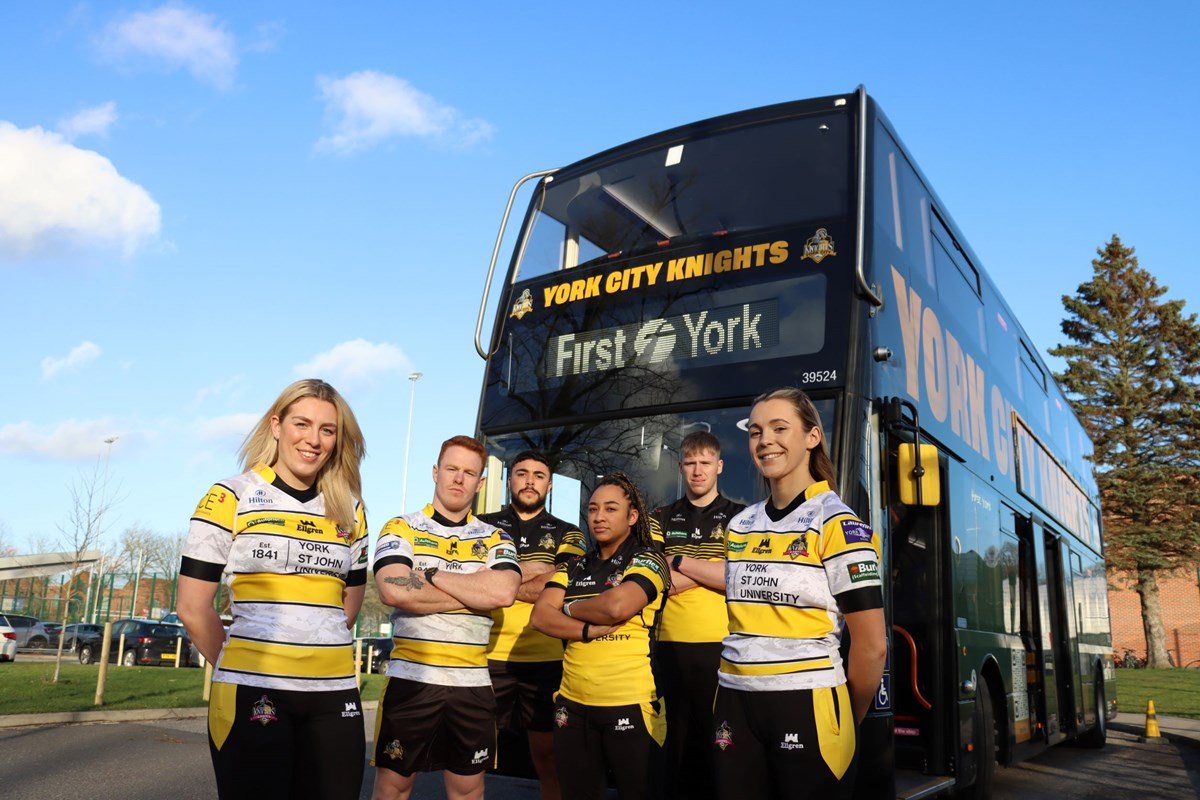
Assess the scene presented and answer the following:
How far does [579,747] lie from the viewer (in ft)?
14.9

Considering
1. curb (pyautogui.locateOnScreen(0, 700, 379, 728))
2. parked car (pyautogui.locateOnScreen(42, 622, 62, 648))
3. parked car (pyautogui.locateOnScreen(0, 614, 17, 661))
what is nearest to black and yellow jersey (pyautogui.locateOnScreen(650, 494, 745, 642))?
curb (pyautogui.locateOnScreen(0, 700, 379, 728))

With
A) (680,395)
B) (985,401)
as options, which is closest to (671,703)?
(680,395)

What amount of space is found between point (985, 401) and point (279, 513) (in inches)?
291

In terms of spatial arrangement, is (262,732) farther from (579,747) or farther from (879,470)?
(879,470)

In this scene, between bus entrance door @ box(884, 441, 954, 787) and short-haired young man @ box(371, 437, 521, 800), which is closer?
short-haired young man @ box(371, 437, 521, 800)

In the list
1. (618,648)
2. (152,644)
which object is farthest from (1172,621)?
(618,648)

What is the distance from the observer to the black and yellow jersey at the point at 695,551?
5398 mm

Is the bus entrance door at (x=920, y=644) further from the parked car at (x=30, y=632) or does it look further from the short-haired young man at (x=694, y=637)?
→ the parked car at (x=30, y=632)

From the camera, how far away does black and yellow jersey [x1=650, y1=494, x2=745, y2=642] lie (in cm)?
540

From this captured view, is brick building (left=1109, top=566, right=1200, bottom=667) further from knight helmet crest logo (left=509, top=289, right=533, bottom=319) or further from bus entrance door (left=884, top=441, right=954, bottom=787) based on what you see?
knight helmet crest logo (left=509, top=289, right=533, bottom=319)

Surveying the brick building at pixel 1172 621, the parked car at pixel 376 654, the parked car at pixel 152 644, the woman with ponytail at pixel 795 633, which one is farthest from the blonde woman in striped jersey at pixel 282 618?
the brick building at pixel 1172 621

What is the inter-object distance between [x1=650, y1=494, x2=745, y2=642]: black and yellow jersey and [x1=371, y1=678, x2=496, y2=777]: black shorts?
1363mm

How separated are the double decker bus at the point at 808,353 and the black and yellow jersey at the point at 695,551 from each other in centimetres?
44

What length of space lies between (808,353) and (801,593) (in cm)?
303
